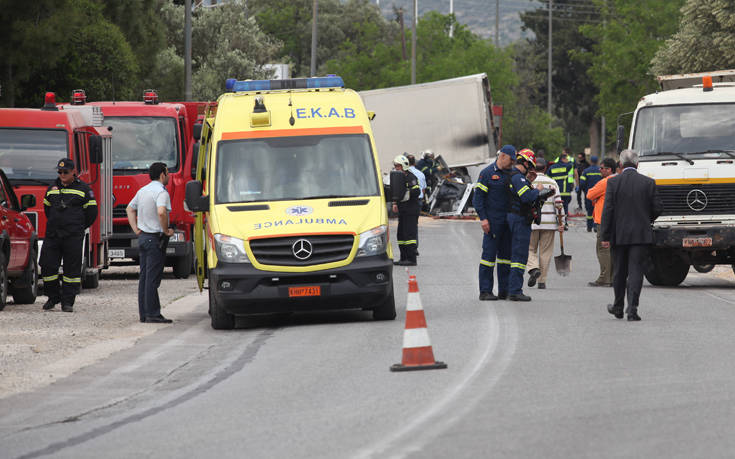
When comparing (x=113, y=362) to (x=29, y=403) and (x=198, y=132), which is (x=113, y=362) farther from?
(x=198, y=132)

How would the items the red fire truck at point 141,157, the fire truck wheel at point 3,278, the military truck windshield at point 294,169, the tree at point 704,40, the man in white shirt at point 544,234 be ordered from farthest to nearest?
the tree at point 704,40
the red fire truck at point 141,157
the man in white shirt at point 544,234
the fire truck wheel at point 3,278
the military truck windshield at point 294,169

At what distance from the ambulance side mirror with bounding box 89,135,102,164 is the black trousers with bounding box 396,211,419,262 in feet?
19.2

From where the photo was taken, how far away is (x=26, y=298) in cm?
1884

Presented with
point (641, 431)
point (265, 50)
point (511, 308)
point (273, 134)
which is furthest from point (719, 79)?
point (265, 50)

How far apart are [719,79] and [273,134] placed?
9111mm

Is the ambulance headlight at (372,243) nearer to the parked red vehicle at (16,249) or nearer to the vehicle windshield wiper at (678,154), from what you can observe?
the parked red vehicle at (16,249)

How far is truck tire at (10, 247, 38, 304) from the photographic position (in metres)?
18.5

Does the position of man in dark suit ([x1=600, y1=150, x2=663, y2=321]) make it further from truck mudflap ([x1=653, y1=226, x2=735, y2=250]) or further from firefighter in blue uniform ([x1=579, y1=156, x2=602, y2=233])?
firefighter in blue uniform ([x1=579, y1=156, x2=602, y2=233])

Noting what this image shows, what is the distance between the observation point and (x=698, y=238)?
1916 centimetres

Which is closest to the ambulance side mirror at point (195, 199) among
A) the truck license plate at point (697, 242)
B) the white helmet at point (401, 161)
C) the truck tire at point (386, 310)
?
the truck tire at point (386, 310)

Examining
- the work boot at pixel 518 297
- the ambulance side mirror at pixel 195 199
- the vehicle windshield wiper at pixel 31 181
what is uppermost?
the vehicle windshield wiper at pixel 31 181

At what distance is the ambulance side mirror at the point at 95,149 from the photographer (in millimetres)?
20000

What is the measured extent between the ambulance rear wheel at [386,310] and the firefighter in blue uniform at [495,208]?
6.82 feet

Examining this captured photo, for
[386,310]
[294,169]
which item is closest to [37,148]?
[294,169]
